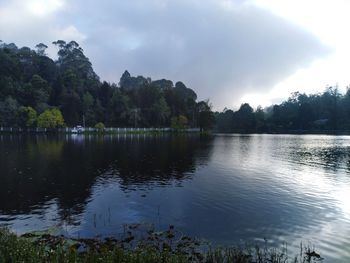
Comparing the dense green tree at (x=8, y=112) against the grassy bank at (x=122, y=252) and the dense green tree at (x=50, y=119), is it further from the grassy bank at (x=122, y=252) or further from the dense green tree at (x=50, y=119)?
the grassy bank at (x=122, y=252)

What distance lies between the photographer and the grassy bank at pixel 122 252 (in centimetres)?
1239

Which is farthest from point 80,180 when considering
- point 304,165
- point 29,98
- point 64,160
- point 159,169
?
point 29,98

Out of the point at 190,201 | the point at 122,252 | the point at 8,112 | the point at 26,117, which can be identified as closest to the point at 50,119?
the point at 26,117

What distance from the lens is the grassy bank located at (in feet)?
40.7

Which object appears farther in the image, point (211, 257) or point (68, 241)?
point (68, 241)

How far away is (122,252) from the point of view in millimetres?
13266

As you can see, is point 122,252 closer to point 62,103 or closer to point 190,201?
point 190,201

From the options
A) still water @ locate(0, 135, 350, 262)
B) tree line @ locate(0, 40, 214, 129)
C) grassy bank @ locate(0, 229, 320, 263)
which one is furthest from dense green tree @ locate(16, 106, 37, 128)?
grassy bank @ locate(0, 229, 320, 263)

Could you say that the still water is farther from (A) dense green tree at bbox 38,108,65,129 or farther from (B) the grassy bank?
(A) dense green tree at bbox 38,108,65,129

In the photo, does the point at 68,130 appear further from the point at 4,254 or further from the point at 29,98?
the point at 4,254

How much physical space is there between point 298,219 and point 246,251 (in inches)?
336

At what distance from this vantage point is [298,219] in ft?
77.9

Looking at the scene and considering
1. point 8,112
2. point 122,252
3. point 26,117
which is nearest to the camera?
point 122,252

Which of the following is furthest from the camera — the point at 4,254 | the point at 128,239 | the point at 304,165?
the point at 304,165
